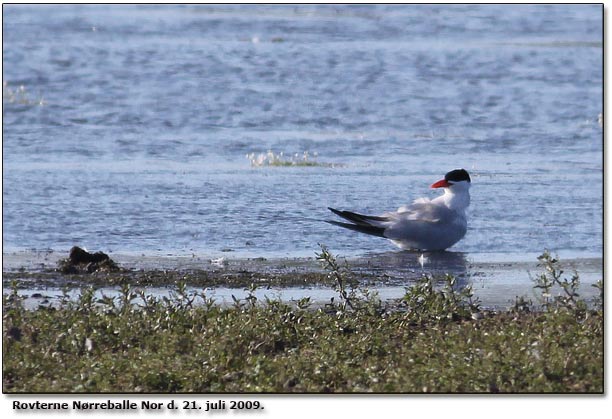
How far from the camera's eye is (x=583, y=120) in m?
15.7

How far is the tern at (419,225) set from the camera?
964cm

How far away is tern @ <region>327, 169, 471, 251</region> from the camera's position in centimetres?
964

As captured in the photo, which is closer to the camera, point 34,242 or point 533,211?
point 34,242

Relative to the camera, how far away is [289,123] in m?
15.6

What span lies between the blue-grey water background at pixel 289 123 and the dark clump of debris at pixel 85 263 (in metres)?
0.83


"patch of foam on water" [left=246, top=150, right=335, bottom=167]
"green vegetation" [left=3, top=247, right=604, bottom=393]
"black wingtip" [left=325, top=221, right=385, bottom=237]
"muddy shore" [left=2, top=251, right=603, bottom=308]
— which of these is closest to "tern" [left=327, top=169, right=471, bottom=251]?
"black wingtip" [left=325, top=221, right=385, bottom=237]

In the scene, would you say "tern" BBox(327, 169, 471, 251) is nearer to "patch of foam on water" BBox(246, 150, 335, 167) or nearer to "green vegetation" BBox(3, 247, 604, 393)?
"green vegetation" BBox(3, 247, 604, 393)

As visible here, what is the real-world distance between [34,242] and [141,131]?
563 cm

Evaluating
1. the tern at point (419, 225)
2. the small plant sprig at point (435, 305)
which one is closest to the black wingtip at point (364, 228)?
the tern at point (419, 225)

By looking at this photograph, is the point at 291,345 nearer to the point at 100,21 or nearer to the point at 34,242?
the point at 34,242

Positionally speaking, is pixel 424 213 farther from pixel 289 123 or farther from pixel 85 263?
pixel 289 123

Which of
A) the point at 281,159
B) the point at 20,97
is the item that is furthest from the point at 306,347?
the point at 20,97

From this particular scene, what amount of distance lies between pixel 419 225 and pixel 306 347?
3.81 meters

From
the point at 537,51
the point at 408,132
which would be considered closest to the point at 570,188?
the point at 408,132
